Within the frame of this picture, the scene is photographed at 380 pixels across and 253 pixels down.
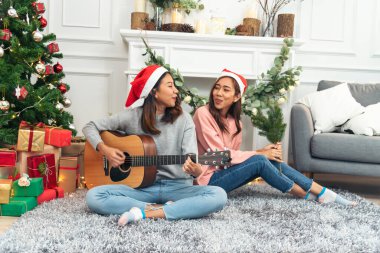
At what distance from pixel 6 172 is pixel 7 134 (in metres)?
0.31

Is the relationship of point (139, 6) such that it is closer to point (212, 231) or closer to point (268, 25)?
point (268, 25)

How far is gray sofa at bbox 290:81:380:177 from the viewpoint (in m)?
2.97

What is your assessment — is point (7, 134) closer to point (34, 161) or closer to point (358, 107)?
point (34, 161)

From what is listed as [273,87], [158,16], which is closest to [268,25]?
[273,87]

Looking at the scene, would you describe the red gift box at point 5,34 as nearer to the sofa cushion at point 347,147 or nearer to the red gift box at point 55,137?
the red gift box at point 55,137

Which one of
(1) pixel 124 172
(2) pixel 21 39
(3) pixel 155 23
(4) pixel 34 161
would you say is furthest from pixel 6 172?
(3) pixel 155 23

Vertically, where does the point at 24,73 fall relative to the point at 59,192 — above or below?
above

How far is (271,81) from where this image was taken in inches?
143

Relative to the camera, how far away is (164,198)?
222 centimetres

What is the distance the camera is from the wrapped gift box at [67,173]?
277cm

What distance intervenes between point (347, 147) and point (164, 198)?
1.43m

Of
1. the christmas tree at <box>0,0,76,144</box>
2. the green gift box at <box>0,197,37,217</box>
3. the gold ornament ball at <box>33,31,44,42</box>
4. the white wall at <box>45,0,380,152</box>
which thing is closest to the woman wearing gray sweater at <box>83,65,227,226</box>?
the green gift box at <box>0,197,37,217</box>

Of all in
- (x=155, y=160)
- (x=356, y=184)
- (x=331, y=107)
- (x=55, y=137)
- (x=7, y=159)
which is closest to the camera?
(x=155, y=160)

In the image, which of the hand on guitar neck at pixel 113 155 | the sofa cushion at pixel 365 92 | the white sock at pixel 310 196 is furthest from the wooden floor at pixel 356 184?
the hand on guitar neck at pixel 113 155
